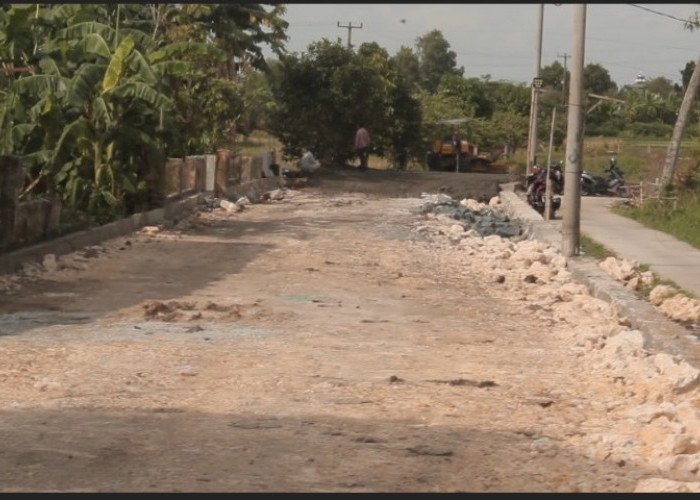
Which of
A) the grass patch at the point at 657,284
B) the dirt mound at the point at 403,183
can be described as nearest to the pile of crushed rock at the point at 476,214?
the dirt mound at the point at 403,183

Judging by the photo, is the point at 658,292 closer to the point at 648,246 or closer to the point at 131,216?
the point at 648,246

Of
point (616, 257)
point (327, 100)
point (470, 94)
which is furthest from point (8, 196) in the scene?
point (470, 94)

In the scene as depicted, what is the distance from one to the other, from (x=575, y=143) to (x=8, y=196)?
7963 mm

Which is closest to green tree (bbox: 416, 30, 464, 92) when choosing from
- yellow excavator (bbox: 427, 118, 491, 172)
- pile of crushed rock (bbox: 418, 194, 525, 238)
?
yellow excavator (bbox: 427, 118, 491, 172)

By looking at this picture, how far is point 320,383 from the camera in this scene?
346 inches

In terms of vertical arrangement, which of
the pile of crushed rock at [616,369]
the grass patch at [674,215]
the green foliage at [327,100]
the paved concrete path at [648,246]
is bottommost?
the pile of crushed rock at [616,369]

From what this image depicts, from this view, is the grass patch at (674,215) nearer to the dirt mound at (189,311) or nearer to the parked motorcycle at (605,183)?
the parked motorcycle at (605,183)

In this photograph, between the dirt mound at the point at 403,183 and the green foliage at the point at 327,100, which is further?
the green foliage at the point at 327,100

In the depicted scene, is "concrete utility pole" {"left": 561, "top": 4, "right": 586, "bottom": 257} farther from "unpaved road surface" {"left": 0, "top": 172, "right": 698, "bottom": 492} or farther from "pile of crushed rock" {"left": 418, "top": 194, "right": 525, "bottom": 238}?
"pile of crushed rock" {"left": 418, "top": 194, "right": 525, "bottom": 238}

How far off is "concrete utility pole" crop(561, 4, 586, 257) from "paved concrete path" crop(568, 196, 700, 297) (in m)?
0.42

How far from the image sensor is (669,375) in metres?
9.19

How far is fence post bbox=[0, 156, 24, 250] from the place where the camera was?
15664 mm

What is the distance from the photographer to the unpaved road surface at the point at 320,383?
656 cm

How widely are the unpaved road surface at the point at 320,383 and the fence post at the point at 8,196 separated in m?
0.73
